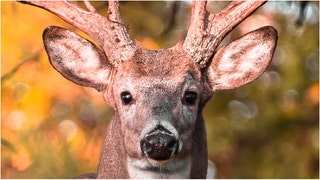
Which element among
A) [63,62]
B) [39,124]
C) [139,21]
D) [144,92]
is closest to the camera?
[144,92]

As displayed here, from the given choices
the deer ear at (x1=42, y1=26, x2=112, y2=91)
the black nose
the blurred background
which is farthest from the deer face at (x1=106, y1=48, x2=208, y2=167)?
the blurred background

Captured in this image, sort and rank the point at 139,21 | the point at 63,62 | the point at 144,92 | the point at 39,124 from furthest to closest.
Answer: the point at 39,124, the point at 139,21, the point at 63,62, the point at 144,92

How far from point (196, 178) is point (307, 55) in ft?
20.7

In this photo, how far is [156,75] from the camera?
8305 mm

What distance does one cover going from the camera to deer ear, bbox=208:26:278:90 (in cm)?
876

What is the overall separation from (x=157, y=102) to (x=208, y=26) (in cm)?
78

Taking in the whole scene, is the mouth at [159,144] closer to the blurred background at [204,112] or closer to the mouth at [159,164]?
the mouth at [159,164]

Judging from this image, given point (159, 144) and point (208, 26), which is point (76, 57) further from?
point (159, 144)

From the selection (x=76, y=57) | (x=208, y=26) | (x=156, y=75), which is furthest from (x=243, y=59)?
(x=76, y=57)

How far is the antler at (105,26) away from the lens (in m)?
8.57

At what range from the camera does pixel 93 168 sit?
1288 cm

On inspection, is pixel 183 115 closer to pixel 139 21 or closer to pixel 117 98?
pixel 117 98

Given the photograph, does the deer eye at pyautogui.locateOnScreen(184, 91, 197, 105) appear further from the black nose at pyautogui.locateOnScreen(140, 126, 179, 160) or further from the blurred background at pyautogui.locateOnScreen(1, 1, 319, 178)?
the blurred background at pyautogui.locateOnScreen(1, 1, 319, 178)

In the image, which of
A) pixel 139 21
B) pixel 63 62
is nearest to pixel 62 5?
pixel 63 62
